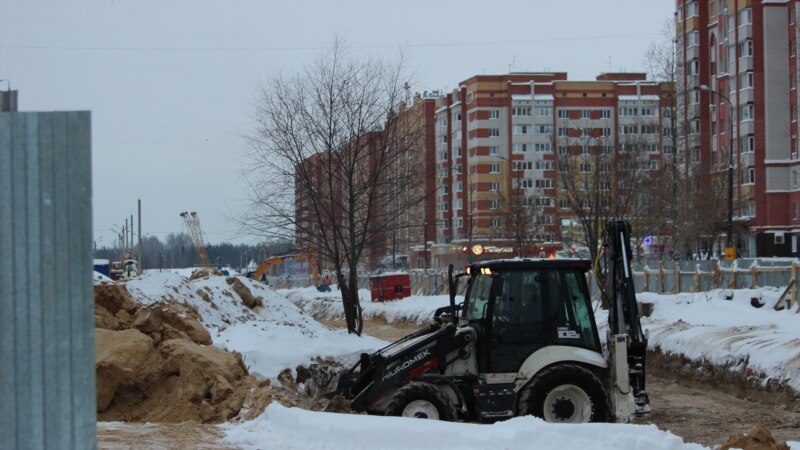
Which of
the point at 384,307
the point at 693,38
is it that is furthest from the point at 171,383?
the point at 693,38

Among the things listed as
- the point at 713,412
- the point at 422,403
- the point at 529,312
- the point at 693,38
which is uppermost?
the point at 693,38

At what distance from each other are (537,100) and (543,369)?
100 meters

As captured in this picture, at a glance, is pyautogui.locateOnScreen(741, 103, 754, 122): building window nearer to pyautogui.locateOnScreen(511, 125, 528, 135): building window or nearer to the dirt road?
pyautogui.locateOnScreen(511, 125, 528, 135): building window

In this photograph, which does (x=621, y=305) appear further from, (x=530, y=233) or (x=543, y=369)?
(x=530, y=233)

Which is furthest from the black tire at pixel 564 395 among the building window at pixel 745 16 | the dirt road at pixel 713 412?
the building window at pixel 745 16

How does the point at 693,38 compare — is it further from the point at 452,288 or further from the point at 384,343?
the point at 452,288

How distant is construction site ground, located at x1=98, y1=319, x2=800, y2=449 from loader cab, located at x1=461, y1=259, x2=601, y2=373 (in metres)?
2.41

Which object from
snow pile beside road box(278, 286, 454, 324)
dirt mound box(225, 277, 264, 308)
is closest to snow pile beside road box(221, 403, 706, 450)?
dirt mound box(225, 277, 264, 308)

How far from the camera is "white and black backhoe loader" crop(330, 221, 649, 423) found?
43.9 ft

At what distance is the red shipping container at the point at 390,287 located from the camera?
59344mm

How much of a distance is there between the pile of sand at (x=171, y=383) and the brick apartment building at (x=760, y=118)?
4906cm

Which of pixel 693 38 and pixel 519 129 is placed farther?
pixel 519 129

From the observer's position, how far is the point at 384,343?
23812mm

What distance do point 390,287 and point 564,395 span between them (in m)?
46.4
